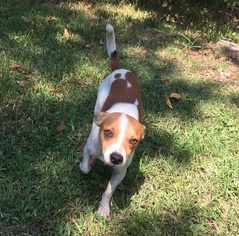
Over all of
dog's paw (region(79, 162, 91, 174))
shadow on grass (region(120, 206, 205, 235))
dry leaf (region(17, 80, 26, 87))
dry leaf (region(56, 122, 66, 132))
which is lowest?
dry leaf (region(17, 80, 26, 87))

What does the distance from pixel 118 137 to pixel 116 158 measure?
0.56 ft

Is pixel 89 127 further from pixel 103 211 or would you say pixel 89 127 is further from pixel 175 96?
pixel 175 96

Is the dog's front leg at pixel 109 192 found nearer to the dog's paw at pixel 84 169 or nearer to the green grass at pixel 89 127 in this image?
the green grass at pixel 89 127

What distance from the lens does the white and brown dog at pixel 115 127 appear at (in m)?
2.79

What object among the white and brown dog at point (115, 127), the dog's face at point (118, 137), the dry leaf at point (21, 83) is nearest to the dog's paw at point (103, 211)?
the white and brown dog at point (115, 127)

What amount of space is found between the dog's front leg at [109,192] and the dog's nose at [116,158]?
564 millimetres

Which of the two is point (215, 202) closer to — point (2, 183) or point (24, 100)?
point (2, 183)

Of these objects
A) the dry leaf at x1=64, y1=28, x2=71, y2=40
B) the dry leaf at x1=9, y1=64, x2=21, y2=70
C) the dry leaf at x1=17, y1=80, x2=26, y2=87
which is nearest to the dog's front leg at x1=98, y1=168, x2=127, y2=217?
the dry leaf at x1=17, y1=80, x2=26, y2=87

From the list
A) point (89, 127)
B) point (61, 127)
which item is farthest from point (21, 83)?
point (89, 127)

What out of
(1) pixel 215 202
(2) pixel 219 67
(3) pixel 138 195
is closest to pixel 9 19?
(2) pixel 219 67

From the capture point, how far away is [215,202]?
3703 mm

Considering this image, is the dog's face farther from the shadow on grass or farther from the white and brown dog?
the shadow on grass

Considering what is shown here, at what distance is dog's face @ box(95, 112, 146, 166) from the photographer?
272 centimetres

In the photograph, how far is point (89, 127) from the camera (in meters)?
4.21
